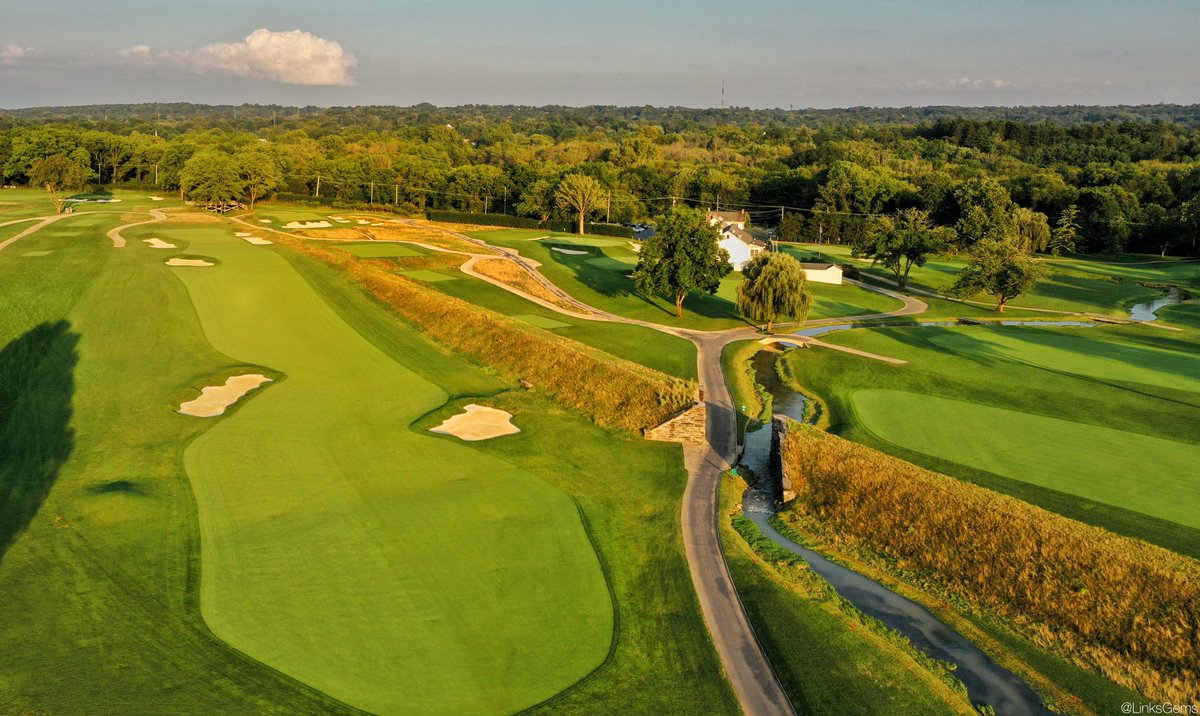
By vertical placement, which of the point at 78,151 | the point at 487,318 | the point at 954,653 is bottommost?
the point at 954,653

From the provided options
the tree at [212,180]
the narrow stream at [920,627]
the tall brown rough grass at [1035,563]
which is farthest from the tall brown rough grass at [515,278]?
the tree at [212,180]

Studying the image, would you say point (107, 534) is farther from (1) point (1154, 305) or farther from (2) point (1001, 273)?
(1) point (1154, 305)

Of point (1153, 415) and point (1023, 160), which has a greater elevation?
point (1023, 160)

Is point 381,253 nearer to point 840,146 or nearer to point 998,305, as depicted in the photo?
point 998,305

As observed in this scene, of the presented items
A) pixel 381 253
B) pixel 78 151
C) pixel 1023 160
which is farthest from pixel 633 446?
pixel 1023 160

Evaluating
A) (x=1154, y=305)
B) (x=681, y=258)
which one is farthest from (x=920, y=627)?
(x=1154, y=305)

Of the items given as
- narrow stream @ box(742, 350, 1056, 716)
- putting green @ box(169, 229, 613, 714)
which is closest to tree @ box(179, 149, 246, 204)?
putting green @ box(169, 229, 613, 714)

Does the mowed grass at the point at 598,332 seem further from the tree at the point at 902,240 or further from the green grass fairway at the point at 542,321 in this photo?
the tree at the point at 902,240
